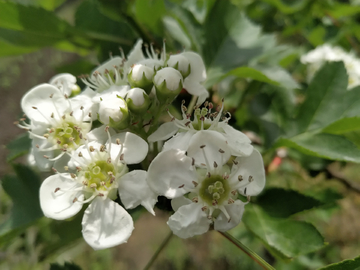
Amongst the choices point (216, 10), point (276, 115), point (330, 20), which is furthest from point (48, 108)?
point (330, 20)

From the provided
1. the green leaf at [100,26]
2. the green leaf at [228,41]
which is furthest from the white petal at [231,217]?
the green leaf at [100,26]

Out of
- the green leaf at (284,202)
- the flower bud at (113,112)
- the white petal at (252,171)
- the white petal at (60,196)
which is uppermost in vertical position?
the flower bud at (113,112)

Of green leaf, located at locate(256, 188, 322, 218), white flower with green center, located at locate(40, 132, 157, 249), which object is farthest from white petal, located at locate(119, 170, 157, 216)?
green leaf, located at locate(256, 188, 322, 218)

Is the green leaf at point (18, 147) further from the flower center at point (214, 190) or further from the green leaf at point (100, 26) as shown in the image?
the flower center at point (214, 190)

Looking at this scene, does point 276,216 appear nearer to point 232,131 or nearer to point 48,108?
point 232,131

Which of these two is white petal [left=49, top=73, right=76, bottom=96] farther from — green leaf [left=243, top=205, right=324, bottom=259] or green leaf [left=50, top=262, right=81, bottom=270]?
green leaf [left=243, top=205, right=324, bottom=259]

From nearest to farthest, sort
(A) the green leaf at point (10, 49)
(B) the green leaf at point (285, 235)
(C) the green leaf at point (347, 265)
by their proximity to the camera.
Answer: (C) the green leaf at point (347, 265), (B) the green leaf at point (285, 235), (A) the green leaf at point (10, 49)

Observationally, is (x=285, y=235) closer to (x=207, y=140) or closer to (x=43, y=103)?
(x=207, y=140)
